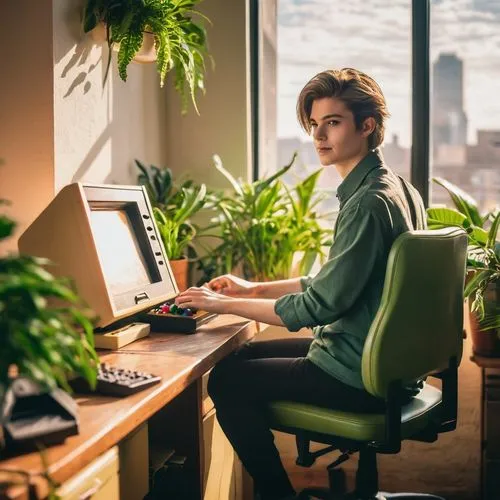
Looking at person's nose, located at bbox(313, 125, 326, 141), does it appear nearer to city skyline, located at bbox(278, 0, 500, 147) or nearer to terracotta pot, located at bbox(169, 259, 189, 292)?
terracotta pot, located at bbox(169, 259, 189, 292)

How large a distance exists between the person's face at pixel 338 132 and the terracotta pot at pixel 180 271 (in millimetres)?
828

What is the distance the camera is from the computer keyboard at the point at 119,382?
1.46 meters

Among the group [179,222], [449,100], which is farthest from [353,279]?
[449,100]

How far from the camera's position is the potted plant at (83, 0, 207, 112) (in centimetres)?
236

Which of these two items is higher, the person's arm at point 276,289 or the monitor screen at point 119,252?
the monitor screen at point 119,252

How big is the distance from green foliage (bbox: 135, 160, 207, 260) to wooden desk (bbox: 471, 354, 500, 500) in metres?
1.22

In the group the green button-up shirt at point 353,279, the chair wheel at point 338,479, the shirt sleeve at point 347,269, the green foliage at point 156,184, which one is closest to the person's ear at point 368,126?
the green button-up shirt at point 353,279

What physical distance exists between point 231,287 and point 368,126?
0.69m

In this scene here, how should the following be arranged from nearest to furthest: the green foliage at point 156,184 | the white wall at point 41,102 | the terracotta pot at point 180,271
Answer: the white wall at point 41,102, the terracotta pot at point 180,271, the green foliage at point 156,184

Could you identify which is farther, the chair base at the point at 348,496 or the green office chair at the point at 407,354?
the chair base at the point at 348,496

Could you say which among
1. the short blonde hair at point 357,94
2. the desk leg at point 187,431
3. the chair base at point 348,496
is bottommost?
the chair base at point 348,496

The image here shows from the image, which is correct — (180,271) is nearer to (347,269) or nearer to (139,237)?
(139,237)

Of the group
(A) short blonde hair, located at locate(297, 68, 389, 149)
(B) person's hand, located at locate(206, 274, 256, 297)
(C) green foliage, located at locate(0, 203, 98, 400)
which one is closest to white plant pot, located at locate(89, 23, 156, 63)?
(A) short blonde hair, located at locate(297, 68, 389, 149)

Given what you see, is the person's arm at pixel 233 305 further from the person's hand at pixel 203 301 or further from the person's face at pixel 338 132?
the person's face at pixel 338 132
